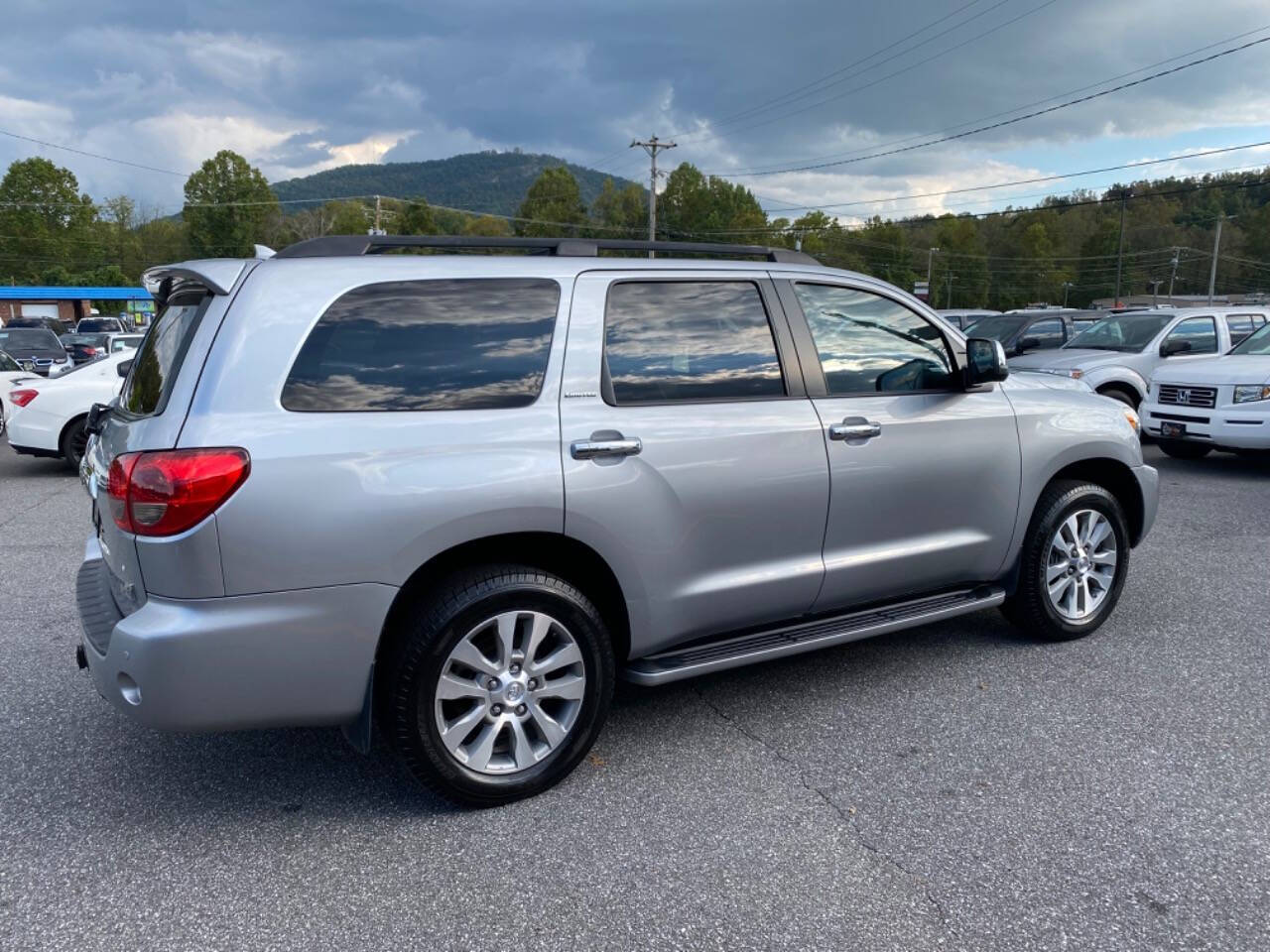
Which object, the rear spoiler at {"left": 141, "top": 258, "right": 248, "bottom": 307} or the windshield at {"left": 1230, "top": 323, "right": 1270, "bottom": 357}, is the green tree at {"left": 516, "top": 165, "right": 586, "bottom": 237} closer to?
the windshield at {"left": 1230, "top": 323, "right": 1270, "bottom": 357}

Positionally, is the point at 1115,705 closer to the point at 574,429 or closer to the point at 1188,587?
the point at 1188,587

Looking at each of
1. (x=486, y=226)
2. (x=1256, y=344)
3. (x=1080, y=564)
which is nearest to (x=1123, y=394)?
(x=1256, y=344)

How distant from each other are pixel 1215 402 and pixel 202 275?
10.2 m

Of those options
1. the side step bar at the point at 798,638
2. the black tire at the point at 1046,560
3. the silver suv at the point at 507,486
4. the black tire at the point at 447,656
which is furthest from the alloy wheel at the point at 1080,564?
the black tire at the point at 447,656

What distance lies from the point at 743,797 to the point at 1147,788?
57.1 inches

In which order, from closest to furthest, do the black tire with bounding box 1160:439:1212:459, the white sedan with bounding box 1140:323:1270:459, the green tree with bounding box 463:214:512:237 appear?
the white sedan with bounding box 1140:323:1270:459
the black tire with bounding box 1160:439:1212:459
the green tree with bounding box 463:214:512:237

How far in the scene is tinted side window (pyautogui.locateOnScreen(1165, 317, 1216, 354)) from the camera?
12.3 meters

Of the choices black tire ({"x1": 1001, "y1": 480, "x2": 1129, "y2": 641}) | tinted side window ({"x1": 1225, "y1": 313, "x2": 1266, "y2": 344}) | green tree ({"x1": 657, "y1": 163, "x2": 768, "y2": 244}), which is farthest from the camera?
green tree ({"x1": 657, "y1": 163, "x2": 768, "y2": 244})

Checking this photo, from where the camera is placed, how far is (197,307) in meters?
3.09

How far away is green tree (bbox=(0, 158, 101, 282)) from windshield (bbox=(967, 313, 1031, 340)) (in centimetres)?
9476

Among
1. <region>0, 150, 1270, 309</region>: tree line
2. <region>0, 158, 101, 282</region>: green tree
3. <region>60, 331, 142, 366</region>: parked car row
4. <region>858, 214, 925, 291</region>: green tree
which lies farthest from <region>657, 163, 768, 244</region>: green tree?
<region>60, 331, 142, 366</region>: parked car row

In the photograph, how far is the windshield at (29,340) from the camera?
2042cm

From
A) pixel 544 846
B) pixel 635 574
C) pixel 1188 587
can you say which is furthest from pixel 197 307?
pixel 1188 587

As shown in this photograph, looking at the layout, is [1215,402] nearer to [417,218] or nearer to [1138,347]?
[1138,347]
